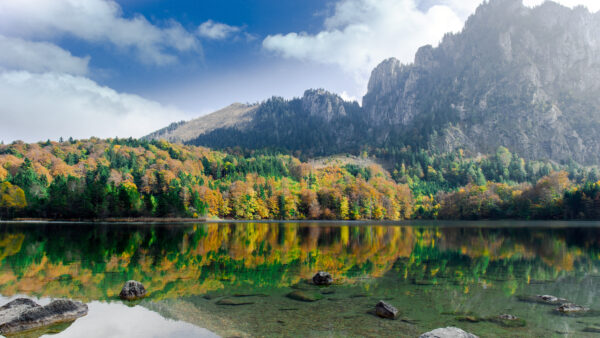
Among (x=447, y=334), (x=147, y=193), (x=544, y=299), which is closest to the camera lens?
(x=447, y=334)

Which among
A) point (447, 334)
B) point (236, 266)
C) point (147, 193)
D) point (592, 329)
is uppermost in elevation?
point (147, 193)

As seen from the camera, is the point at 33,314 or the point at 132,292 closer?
the point at 33,314

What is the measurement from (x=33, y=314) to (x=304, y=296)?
12099 millimetres

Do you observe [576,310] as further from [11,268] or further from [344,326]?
[11,268]

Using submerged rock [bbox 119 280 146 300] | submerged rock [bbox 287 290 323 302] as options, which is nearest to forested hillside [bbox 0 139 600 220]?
submerged rock [bbox 119 280 146 300]

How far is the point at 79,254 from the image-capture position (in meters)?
34.2

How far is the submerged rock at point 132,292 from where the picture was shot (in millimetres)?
18500

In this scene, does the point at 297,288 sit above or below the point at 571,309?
below

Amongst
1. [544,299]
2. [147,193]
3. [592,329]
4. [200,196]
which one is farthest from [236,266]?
[147,193]

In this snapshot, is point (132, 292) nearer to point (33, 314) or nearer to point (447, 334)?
point (33, 314)

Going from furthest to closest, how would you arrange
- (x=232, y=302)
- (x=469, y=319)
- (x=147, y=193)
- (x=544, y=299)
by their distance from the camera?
(x=147, y=193), (x=544, y=299), (x=232, y=302), (x=469, y=319)

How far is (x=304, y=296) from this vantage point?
19.3 m

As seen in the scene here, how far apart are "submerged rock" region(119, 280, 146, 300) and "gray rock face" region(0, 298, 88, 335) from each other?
244cm

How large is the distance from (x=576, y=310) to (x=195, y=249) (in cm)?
3356
